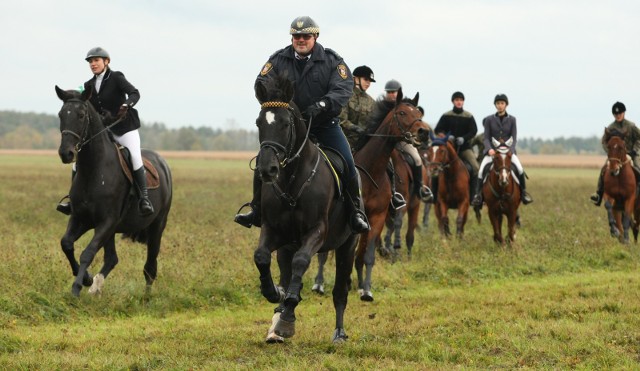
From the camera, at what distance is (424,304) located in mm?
12148

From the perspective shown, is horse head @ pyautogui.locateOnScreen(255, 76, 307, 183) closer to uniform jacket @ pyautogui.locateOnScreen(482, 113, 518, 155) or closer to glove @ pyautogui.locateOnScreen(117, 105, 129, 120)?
glove @ pyautogui.locateOnScreen(117, 105, 129, 120)

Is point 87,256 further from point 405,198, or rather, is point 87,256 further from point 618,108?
point 618,108

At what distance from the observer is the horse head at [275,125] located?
8.14 metres

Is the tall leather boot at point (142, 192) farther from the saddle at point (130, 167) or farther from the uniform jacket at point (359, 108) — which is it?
the uniform jacket at point (359, 108)

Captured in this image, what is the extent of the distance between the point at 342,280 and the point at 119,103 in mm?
4809

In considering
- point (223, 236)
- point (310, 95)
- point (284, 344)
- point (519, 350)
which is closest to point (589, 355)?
point (519, 350)

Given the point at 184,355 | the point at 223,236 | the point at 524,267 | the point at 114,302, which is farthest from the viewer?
the point at 223,236

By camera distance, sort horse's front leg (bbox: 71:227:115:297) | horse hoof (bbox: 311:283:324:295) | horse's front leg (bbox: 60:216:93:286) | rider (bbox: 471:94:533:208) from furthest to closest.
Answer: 1. rider (bbox: 471:94:533:208)
2. horse hoof (bbox: 311:283:324:295)
3. horse's front leg (bbox: 60:216:93:286)
4. horse's front leg (bbox: 71:227:115:297)

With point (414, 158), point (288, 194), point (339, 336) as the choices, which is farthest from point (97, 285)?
point (414, 158)

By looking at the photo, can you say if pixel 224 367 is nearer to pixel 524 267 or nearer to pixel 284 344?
pixel 284 344

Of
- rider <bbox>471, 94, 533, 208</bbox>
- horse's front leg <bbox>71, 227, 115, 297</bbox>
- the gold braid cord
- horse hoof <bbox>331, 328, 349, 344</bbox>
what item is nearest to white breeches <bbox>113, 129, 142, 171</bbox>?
horse's front leg <bbox>71, 227, 115, 297</bbox>

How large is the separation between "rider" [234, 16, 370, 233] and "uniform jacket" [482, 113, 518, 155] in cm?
1006

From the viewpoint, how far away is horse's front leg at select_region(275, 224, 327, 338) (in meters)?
8.64

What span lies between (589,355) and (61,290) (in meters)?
6.88
